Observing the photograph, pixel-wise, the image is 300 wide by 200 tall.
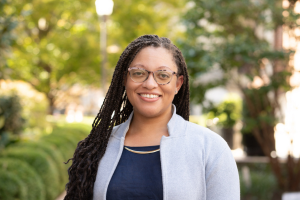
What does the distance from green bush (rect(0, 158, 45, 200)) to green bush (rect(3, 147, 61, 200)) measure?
51 cm

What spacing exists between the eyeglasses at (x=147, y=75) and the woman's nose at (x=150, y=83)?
2 centimetres

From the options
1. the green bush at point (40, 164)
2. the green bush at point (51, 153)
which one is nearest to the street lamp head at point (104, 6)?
the green bush at point (51, 153)

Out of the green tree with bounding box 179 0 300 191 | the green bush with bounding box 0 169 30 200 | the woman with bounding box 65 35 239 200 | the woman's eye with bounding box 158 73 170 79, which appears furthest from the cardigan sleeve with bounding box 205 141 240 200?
the green tree with bounding box 179 0 300 191

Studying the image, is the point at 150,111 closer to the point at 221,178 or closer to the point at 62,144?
the point at 221,178

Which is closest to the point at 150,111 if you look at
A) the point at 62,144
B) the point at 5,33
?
the point at 5,33

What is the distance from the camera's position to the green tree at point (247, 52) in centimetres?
658

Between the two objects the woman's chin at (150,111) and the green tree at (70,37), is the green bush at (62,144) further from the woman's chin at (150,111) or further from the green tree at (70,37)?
the green tree at (70,37)

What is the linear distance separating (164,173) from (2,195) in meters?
3.36

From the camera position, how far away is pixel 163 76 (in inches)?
84.0

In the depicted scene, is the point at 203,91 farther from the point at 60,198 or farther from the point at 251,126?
the point at 60,198

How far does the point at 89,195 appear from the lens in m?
2.12

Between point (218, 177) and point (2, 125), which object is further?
point (2, 125)

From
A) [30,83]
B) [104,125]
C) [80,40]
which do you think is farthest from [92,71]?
[104,125]

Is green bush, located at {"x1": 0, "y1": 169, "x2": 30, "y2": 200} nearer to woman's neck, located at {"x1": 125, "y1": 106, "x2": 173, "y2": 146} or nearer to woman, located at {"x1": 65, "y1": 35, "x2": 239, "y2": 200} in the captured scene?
woman, located at {"x1": 65, "y1": 35, "x2": 239, "y2": 200}
